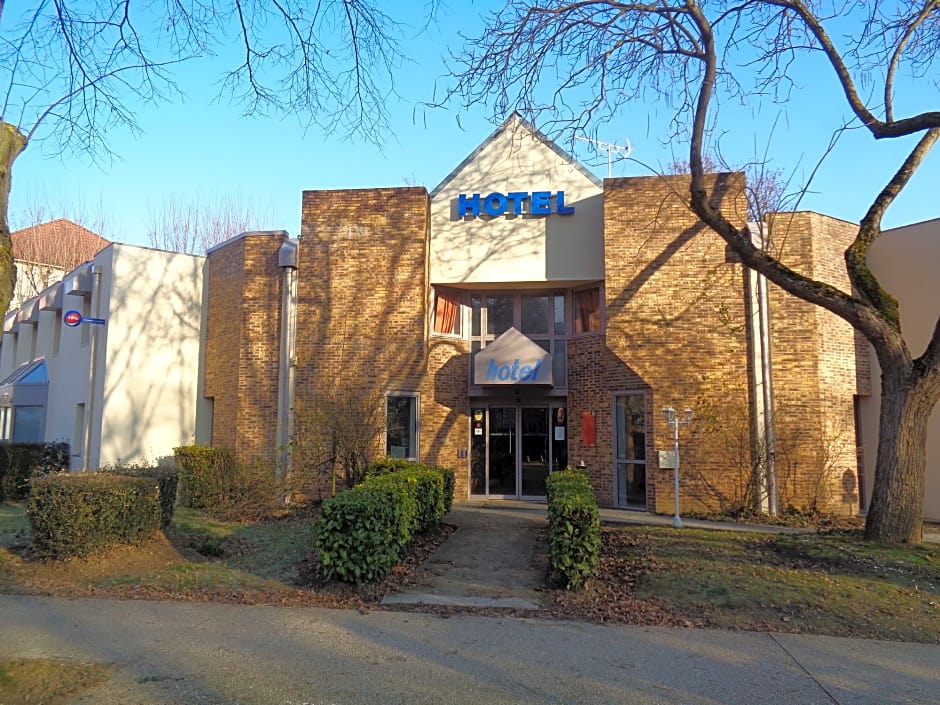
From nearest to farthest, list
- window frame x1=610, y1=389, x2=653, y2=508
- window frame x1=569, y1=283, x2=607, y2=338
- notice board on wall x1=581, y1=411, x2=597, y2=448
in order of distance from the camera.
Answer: window frame x1=610, y1=389, x2=653, y2=508, notice board on wall x1=581, y1=411, x2=597, y2=448, window frame x1=569, y1=283, x2=607, y2=338

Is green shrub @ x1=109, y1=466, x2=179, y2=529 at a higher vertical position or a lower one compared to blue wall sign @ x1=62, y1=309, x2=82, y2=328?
lower

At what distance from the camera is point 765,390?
14531 millimetres

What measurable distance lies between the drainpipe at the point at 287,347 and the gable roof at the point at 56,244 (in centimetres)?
1926

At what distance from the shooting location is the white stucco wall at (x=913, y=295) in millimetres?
14547

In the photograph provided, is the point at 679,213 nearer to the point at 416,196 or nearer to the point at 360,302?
the point at 416,196

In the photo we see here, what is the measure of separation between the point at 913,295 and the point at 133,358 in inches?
700

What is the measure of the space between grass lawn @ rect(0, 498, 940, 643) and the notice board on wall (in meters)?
5.48

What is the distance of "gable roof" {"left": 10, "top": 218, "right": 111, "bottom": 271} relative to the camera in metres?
31.6

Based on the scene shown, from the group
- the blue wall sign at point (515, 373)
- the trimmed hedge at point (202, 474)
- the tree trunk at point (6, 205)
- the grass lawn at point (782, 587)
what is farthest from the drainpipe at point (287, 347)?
the tree trunk at point (6, 205)

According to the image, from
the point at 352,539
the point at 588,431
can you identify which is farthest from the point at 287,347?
the point at 352,539

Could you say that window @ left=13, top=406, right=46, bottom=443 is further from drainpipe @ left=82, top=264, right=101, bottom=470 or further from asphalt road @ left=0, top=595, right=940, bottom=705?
asphalt road @ left=0, top=595, right=940, bottom=705

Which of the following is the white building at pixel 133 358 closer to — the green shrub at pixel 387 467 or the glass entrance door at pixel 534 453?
Answer: the green shrub at pixel 387 467

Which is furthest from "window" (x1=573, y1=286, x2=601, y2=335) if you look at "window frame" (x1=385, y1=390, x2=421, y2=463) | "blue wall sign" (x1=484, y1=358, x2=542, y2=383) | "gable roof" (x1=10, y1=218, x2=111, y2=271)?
"gable roof" (x1=10, y1=218, x2=111, y2=271)

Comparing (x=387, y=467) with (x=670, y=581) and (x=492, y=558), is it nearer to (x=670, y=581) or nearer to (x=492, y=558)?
(x=492, y=558)
